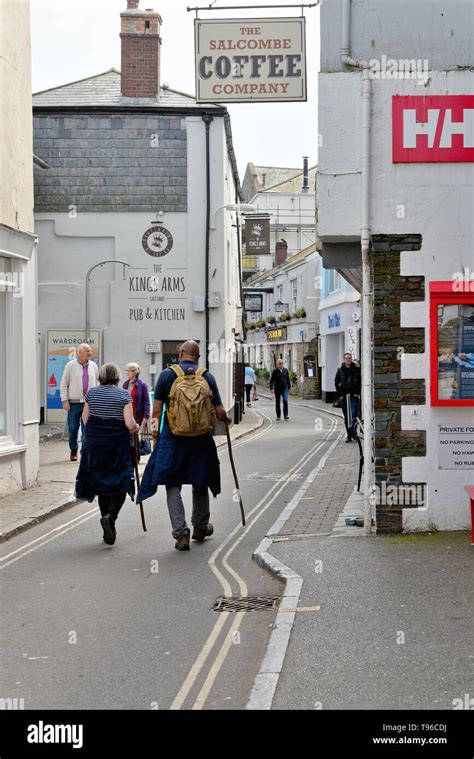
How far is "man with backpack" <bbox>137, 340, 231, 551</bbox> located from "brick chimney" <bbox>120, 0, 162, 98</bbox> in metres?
17.7

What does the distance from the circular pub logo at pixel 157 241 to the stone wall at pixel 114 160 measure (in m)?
0.57

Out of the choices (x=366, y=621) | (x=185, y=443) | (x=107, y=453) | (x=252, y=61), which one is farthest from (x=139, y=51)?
(x=366, y=621)

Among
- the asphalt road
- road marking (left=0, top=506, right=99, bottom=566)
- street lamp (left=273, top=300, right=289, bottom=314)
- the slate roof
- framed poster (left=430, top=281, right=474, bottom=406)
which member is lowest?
road marking (left=0, top=506, right=99, bottom=566)

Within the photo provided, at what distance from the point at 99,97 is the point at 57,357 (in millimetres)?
6993

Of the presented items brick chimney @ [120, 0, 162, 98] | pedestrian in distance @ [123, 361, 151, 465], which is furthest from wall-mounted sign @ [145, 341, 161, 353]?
pedestrian in distance @ [123, 361, 151, 465]

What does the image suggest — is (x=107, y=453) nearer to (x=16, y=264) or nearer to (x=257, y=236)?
(x=16, y=264)

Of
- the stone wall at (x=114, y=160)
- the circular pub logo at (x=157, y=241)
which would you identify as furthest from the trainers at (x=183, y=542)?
the stone wall at (x=114, y=160)

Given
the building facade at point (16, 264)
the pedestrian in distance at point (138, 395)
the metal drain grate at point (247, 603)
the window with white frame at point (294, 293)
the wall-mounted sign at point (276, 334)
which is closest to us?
the metal drain grate at point (247, 603)

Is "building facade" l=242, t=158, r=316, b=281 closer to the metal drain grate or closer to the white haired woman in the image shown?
the white haired woman

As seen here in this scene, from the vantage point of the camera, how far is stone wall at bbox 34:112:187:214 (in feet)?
83.9

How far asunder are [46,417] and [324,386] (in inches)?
874

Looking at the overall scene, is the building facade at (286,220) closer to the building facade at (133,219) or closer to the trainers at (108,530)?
the building facade at (133,219)

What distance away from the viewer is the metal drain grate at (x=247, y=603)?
7371mm
